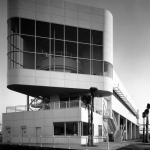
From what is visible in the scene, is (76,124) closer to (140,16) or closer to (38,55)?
(38,55)

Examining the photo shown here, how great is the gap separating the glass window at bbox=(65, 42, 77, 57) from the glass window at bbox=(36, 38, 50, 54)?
8.72 feet

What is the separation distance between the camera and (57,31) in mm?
38281

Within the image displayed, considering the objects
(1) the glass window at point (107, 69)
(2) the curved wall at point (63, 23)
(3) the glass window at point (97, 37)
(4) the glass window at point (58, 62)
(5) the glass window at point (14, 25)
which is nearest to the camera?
(2) the curved wall at point (63, 23)

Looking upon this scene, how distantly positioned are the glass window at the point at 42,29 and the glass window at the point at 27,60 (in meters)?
2.90

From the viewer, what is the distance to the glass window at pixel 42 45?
38.0 meters

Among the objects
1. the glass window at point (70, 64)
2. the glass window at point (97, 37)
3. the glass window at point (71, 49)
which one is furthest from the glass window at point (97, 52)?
the glass window at point (70, 64)

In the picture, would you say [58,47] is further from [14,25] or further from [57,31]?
[14,25]

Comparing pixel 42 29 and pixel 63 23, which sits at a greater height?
pixel 63 23

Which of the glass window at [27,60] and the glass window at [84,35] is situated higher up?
the glass window at [84,35]

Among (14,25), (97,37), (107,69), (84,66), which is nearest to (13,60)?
(14,25)

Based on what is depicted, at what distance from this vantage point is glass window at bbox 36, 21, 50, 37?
37094mm

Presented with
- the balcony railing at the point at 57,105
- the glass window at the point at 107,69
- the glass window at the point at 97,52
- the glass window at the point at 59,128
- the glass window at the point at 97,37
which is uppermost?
the glass window at the point at 97,37

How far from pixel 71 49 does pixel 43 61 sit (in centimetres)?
407

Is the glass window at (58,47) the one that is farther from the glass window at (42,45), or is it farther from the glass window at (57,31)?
the glass window at (42,45)
